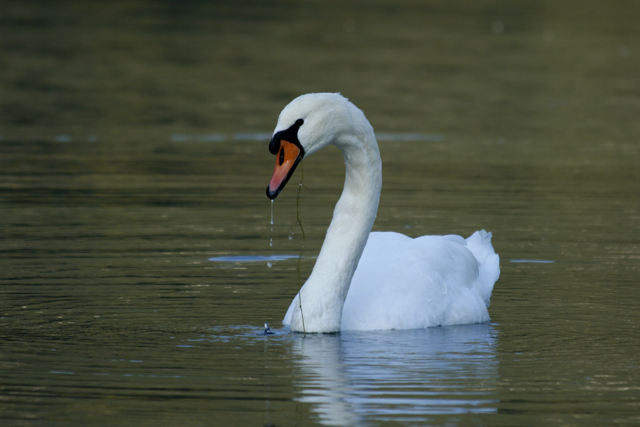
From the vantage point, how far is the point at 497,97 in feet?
92.1

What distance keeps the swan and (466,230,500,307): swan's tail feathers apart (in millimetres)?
138

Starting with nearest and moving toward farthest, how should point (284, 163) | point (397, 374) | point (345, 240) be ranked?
point (397, 374) → point (284, 163) → point (345, 240)

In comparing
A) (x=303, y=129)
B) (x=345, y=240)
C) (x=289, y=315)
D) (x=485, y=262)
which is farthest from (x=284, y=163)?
(x=485, y=262)

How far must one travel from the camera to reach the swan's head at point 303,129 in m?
8.16

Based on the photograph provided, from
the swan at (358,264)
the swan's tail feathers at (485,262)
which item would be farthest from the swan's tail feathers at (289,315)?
the swan's tail feathers at (485,262)

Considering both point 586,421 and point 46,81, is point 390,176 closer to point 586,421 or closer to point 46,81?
point 586,421

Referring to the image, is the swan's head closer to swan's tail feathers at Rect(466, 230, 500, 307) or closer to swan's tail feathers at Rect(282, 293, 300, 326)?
swan's tail feathers at Rect(282, 293, 300, 326)

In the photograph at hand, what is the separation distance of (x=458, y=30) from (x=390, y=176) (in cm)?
3008

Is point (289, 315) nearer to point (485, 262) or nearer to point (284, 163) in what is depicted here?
point (284, 163)

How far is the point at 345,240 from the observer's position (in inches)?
359

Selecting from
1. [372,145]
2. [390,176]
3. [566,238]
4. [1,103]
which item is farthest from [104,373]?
[1,103]

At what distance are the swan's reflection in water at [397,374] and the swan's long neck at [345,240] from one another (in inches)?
6.7

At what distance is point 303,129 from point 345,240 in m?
1.13

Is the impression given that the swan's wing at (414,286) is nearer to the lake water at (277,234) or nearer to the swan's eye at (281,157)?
the lake water at (277,234)
